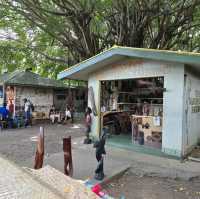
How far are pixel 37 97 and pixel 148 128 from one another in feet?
30.9

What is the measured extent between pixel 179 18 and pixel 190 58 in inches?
256

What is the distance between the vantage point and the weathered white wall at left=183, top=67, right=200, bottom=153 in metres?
7.41

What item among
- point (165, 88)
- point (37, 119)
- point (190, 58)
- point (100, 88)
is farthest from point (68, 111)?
point (190, 58)

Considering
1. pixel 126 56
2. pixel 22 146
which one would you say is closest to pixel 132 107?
pixel 126 56

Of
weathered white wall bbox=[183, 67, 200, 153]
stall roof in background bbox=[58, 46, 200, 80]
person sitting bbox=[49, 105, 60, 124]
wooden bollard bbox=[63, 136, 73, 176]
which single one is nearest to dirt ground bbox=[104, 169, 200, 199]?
wooden bollard bbox=[63, 136, 73, 176]

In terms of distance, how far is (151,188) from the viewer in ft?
17.3

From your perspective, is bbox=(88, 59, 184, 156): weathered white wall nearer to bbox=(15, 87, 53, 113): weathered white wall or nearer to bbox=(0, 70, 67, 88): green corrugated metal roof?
bbox=(0, 70, 67, 88): green corrugated metal roof

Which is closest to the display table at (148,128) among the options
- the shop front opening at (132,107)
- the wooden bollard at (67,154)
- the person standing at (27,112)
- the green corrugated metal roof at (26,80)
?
the shop front opening at (132,107)

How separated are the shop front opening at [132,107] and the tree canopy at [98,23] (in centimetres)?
239

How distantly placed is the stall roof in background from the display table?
216 centimetres

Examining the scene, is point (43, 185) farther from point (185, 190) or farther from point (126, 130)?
point (126, 130)

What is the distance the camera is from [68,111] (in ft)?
51.9

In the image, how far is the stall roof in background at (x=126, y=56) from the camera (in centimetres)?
664

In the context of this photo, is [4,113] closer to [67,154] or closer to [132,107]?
[132,107]
